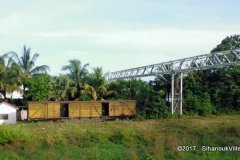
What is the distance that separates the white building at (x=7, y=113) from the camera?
31516mm

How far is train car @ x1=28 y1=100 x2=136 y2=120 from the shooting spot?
30828mm

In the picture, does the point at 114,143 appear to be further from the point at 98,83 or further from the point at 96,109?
the point at 98,83

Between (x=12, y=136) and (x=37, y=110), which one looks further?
(x=37, y=110)

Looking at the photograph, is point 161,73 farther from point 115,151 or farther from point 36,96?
point 115,151

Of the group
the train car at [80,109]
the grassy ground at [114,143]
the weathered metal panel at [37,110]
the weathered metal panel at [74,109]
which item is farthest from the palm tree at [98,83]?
the grassy ground at [114,143]

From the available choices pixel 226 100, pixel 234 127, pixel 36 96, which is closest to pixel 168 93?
pixel 226 100

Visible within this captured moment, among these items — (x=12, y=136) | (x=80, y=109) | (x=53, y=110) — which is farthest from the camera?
(x=80, y=109)

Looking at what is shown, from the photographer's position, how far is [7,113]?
104 feet

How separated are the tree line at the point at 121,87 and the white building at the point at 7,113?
158 inches

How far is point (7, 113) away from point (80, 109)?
18.5 ft

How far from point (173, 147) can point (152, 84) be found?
21.1 m

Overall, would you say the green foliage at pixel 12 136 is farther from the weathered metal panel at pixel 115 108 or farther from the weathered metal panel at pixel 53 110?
the weathered metal panel at pixel 115 108

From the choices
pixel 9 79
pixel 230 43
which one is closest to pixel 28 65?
pixel 9 79

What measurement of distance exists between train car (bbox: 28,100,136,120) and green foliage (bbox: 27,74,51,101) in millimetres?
4157
